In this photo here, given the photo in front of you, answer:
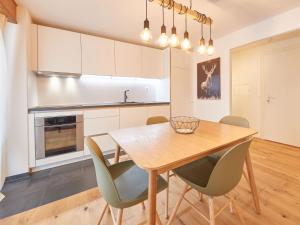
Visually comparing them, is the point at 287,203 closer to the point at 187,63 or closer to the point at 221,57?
the point at 221,57

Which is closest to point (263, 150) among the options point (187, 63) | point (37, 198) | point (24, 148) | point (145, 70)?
Answer: point (187, 63)

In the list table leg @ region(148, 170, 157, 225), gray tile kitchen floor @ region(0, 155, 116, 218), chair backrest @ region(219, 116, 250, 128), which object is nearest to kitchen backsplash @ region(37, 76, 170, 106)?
gray tile kitchen floor @ region(0, 155, 116, 218)

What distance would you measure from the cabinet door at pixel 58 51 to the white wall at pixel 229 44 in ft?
8.33

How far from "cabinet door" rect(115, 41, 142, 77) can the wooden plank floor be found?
6.89ft

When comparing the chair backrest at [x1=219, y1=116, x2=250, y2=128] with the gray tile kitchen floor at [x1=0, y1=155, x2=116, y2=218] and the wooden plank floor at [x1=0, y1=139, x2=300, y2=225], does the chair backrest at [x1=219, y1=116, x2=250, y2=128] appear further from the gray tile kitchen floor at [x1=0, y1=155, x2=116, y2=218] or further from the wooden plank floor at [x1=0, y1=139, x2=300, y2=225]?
the gray tile kitchen floor at [x1=0, y1=155, x2=116, y2=218]

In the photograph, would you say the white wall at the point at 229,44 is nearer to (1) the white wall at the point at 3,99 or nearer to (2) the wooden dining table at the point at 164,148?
(2) the wooden dining table at the point at 164,148

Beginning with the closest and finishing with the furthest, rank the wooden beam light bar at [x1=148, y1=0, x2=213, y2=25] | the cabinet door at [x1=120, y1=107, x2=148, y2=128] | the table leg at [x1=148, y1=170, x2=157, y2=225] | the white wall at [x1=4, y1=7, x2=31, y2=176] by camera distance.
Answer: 1. the table leg at [x1=148, y1=170, x2=157, y2=225]
2. the wooden beam light bar at [x1=148, y1=0, x2=213, y2=25]
3. the white wall at [x1=4, y1=7, x2=31, y2=176]
4. the cabinet door at [x1=120, y1=107, x2=148, y2=128]

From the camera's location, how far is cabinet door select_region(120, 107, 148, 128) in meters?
2.87

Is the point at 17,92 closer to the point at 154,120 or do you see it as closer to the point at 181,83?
the point at 154,120

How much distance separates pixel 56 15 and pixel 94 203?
251 cm

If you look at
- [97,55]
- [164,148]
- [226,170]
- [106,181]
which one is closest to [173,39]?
[164,148]

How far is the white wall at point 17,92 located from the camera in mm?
1948

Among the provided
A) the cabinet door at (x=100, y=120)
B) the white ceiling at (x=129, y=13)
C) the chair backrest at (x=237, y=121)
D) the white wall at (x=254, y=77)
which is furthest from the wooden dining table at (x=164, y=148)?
the white wall at (x=254, y=77)

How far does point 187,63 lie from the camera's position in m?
3.66
